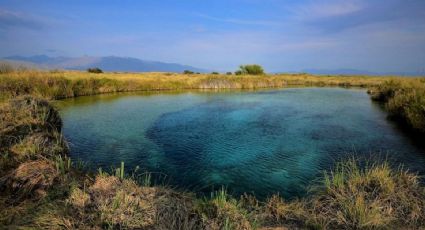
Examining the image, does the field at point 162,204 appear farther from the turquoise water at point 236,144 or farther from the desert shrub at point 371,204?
the turquoise water at point 236,144

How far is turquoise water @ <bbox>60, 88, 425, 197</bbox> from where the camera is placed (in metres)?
Result: 9.34

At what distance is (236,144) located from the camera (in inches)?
518

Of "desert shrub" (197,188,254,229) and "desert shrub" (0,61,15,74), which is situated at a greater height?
"desert shrub" (0,61,15,74)

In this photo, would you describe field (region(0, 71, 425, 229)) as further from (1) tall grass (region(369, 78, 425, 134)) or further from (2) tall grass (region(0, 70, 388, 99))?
(1) tall grass (region(369, 78, 425, 134))

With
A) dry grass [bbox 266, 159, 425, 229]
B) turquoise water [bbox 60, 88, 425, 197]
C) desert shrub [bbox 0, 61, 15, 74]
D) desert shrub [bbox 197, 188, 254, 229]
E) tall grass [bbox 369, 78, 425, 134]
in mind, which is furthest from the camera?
desert shrub [bbox 0, 61, 15, 74]

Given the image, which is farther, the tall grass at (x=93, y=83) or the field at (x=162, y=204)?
the tall grass at (x=93, y=83)

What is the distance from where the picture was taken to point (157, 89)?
41.6 meters

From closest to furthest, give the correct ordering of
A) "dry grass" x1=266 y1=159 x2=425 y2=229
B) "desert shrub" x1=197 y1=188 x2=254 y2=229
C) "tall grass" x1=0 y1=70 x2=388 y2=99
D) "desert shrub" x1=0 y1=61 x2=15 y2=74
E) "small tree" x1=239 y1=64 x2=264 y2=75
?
"desert shrub" x1=197 y1=188 x2=254 y2=229 → "dry grass" x1=266 y1=159 x2=425 y2=229 → "tall grass" x1=0 y1=70 x2=388 y2=99 → "desert shrub" x1=0 y1=61 x2=15 y2=74 → "small tree" x1=239 y1=64 x2=264 y2=75

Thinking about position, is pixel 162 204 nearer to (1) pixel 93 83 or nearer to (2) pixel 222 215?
(2) pixel 222 215

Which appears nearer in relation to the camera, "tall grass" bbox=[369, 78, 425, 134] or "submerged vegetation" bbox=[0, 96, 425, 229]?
"submerged vegetation" bbox=[0, 96, 425, 229]

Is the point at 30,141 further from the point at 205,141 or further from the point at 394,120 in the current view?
the point at 394,120

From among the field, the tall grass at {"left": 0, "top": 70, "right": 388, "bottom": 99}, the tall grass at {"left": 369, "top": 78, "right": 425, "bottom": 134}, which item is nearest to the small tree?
the tall grass at {"left": 0, "top": 70, "right": 388, "bottom": 99}

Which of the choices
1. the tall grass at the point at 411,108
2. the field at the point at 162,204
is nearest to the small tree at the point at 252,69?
the tall grass at the point at 411,108

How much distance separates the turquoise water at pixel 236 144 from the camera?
30.7 feet
